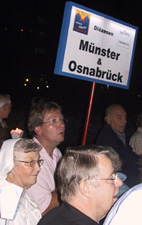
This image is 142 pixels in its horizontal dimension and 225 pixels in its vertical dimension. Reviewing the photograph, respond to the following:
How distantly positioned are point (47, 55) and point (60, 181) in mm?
39527

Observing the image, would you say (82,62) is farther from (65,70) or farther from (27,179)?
(27,179)

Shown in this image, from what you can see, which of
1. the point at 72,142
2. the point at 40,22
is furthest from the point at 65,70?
the point at 40,22

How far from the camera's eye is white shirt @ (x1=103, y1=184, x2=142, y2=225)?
4.44 feet

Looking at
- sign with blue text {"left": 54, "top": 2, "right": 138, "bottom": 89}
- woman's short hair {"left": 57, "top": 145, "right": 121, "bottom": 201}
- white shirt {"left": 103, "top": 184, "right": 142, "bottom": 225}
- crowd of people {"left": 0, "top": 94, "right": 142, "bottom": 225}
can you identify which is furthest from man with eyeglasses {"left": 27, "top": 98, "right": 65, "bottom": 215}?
white shirt {"left": 103, "top": 184, "right": 142, "bottom": 225}

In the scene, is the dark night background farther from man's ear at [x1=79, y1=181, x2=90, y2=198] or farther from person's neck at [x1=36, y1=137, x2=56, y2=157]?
man's ear at [x1=79, y1=181, x2=90, y2=198]

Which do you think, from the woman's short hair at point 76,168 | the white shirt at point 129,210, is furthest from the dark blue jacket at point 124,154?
the white shirt at point 129,210

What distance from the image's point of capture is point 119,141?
3826 millimetres

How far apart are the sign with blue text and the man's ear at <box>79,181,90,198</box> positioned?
163 centimetres

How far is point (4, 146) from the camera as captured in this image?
2541 mm

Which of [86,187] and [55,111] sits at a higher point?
[55,111]

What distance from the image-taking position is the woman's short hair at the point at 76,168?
6.11ft

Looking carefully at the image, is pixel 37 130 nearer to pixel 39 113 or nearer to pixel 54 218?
pixel 39 113

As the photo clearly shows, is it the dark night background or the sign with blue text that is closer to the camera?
the sign with blue text

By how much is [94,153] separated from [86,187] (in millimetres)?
228
